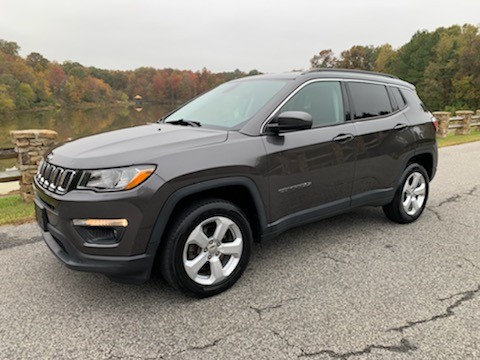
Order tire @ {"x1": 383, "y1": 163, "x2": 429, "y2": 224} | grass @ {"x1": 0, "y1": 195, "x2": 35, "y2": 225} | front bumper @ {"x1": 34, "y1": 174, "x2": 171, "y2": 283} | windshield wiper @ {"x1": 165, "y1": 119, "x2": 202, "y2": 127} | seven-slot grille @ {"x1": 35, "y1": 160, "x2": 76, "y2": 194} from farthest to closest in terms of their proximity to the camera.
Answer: grass @ {"x1": 0, "y1": 195, "x2": 35, "y2": 225} → tire @ {"x1": 383, "y1": 163, "x2": 429, "y2": 224} → windshield wiper @ {"x1": 165, "y1": 119, "x2": 202, "y2": 127} → seven-slot grille @ {"x1": 35, "y1": 160, "x2": 76, "y2": 194} → front bumper @ {"x1": 34, "y1": 174, "x2": 171, "y2": 283}

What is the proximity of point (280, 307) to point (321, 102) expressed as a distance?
1.94 meters

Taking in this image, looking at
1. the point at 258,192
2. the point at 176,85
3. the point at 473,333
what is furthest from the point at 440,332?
the point at 176,85

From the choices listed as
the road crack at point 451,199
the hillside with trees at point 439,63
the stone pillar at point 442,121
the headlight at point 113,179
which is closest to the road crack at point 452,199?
the road crack at point 451,199

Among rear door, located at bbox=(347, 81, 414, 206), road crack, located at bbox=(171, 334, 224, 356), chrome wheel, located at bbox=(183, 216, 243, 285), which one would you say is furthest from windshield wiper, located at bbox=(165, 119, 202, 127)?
road crack, located at bbox=(171, 334, 224, 356)

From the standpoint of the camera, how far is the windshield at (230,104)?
3.29 meters

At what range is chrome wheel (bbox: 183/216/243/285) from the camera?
272 cm

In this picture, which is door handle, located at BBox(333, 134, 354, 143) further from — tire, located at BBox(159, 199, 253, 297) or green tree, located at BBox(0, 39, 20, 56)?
green tree, located at BBox(0, 39, 20, 56)

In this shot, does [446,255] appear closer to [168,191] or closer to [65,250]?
[168,191]

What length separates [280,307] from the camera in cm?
274

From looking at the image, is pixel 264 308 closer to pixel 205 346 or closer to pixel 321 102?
pixel 205 346

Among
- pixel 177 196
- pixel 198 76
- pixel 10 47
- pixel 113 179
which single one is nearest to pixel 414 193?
pixel 177 196

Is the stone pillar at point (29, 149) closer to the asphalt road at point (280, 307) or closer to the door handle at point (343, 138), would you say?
the asphalt road at point (280, 307)

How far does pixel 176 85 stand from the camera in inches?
3467

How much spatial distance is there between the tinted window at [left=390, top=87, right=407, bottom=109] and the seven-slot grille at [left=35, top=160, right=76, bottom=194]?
360 cm
